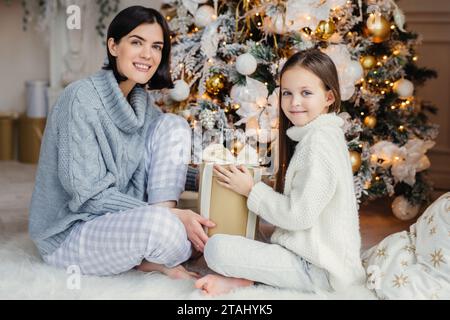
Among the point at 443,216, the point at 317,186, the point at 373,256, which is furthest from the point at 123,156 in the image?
the point at 443,216

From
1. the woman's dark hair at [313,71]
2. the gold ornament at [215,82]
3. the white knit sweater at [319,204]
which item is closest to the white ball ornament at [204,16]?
the gold ornament at [215,82]

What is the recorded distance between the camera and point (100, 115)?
61.7 inches

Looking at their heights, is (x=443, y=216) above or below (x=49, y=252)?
above

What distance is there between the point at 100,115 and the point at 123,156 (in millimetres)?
123

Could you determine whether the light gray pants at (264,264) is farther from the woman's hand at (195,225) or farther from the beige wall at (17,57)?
the beige wall at (17,57)

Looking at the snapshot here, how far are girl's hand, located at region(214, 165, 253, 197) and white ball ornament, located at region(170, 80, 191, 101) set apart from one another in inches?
23.4

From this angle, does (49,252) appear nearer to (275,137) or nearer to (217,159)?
(217,159)

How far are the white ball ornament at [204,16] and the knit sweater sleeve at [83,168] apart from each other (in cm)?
62

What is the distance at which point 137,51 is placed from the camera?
5.32 ft

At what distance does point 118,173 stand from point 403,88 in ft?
3.28

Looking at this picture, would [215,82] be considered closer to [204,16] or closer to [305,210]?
[204,16]

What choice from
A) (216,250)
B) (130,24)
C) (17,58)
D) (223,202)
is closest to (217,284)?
(216,250)

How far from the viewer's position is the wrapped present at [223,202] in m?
1.52
